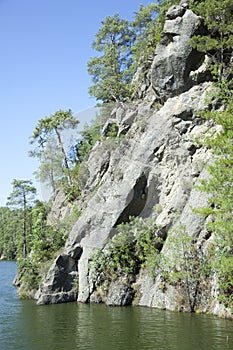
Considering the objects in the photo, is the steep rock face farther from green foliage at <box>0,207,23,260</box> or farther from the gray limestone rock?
green foliage at <box>0,207,23,260</box>

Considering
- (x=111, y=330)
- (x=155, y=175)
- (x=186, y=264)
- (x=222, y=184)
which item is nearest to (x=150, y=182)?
(x=155, y=175)

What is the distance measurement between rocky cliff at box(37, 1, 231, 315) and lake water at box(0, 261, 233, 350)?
2.48 meters

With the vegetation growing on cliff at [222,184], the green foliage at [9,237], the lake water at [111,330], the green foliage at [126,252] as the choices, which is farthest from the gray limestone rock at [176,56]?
the green foliage at [9,237]

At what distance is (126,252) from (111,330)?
7.72m

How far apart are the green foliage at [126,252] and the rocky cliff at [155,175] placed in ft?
1.73

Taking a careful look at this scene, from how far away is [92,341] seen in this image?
13.6 m

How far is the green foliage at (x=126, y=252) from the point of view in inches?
882

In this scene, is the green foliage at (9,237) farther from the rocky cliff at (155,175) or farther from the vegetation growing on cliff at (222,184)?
the vegetation growing on cliff at (222,184)

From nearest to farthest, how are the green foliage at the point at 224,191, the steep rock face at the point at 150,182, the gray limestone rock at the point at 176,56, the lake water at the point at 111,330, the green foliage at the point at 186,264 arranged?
the lake water at the point at 111,330 → the green foliage at the point at 224,191 → the green foliage at the point at 186,264 → the steep rock face at the point at 150,182 → the gray limestone rock at the point at 176,56

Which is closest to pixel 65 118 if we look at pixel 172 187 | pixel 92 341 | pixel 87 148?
pixel 87 148

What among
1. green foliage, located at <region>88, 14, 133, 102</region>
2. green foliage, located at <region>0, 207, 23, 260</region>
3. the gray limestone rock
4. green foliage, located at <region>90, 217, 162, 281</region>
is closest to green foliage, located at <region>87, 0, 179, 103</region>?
green foliage, located at <region>88, 14, 133, 102</region>

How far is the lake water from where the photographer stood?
42.8ft

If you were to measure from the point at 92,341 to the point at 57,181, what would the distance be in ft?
93.5

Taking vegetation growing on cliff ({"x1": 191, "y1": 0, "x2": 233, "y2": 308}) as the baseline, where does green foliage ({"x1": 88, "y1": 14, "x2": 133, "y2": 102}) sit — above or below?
above
